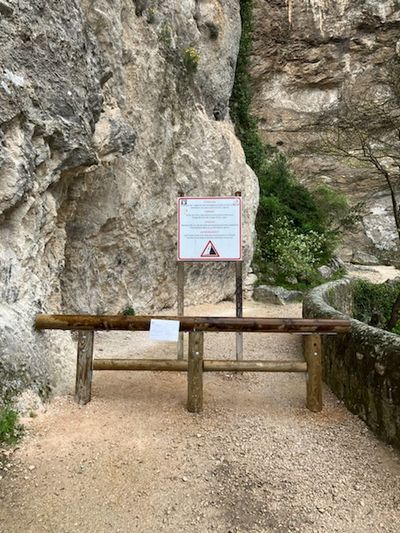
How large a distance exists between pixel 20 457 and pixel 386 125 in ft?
33.5

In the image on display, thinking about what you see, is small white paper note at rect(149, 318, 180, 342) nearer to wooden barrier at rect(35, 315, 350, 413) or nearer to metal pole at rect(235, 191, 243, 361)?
wooden barrier at rect(35, 315, 350, 413)

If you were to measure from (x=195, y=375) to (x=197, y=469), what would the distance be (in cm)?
110

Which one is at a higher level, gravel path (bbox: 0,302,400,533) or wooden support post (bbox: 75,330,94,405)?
wooden support post (bbox: 75,330,94,405)

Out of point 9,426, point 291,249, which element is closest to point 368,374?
point 9,426

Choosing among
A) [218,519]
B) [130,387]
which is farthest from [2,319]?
[218,519]

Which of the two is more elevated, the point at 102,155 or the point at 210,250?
the point at 102,155

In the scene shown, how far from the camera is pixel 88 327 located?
391cm

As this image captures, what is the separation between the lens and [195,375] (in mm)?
3971

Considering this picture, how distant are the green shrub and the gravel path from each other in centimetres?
12

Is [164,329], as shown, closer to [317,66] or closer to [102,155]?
[102,155]

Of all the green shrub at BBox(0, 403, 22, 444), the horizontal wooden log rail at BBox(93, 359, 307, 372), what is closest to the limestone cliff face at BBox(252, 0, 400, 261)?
the horizontal wooden log rail at BBox(93, 359, 307, 372)

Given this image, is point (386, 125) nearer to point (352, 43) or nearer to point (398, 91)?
point (398, 91)

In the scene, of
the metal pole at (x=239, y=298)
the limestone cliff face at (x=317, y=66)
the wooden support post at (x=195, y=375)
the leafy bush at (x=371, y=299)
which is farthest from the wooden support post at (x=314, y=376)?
the limestone cliff face at (x=317, y=66)

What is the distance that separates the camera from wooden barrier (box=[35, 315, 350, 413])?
3.93 m
